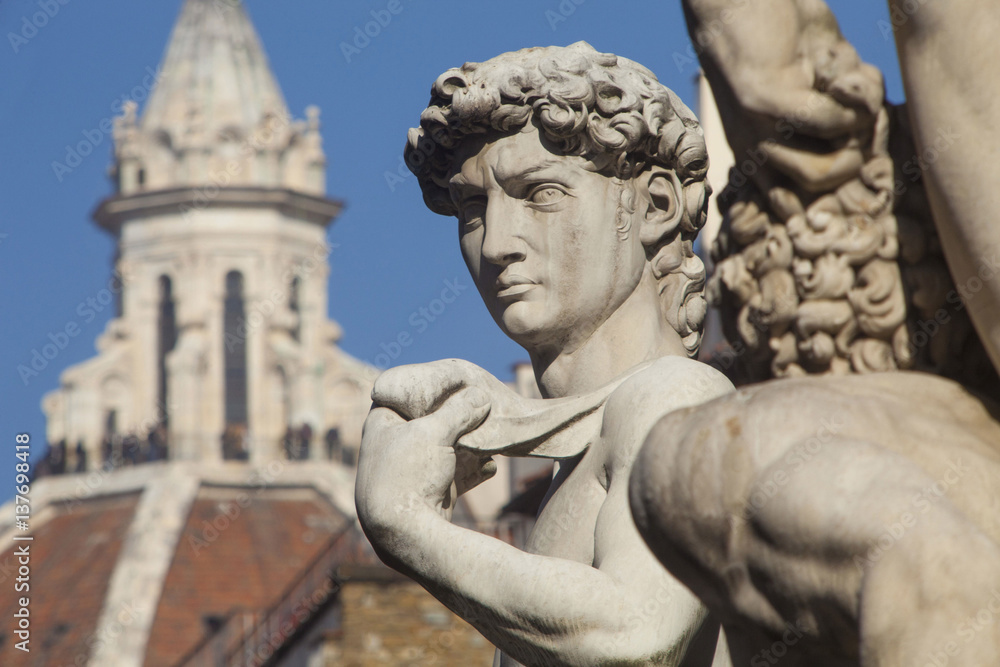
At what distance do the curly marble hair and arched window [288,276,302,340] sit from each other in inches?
3212

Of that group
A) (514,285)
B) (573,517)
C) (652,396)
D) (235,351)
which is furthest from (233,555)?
(652,396)

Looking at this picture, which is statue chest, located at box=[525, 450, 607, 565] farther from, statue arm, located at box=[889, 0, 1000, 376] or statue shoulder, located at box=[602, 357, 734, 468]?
statue arm, located at box=[889, 0, 1000, 376]

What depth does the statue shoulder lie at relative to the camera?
375 cm

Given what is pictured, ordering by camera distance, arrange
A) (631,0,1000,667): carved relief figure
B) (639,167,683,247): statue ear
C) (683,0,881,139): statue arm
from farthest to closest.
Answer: (639,167,683,247): statue ear, (683,0,881,139): statue arm, (631,0,1000,667): carved relief figure

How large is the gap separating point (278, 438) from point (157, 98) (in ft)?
52.4

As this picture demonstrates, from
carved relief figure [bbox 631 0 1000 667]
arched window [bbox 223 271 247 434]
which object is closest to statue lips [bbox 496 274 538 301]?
carved relief figure [bbox 631 0 1000 667]

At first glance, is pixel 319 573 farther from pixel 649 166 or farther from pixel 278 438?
pixel 278 438

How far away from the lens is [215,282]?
84.6 m

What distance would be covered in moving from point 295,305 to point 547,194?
83160 mm

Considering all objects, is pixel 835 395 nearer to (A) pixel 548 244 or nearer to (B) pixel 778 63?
(B) pixel 778 63

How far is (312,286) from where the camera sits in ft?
282

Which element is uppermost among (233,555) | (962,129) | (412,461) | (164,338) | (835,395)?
(962,129)

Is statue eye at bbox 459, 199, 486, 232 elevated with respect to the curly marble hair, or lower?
lower

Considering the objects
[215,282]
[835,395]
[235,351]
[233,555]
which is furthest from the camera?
[235,351]
